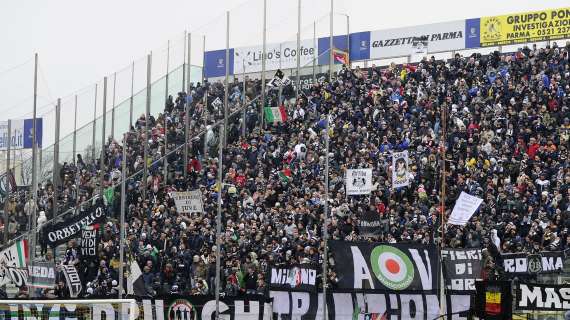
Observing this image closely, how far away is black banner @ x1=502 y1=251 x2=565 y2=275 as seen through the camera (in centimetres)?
2253

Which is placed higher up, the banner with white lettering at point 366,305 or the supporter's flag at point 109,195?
the supporter's flag at point 109,195

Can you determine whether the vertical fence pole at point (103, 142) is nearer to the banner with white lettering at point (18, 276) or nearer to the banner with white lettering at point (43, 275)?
the banner with white lettering at point (18, 276)

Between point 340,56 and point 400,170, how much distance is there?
60.5 ft

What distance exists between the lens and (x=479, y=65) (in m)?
37.2

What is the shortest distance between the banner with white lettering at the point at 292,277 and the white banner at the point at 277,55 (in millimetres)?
25266

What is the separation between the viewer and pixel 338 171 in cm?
3375

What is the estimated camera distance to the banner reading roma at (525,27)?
141 ft

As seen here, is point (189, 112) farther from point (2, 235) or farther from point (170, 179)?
point (2, 235)

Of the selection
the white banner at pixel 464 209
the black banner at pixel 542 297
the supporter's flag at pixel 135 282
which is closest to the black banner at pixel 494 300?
the black banner at pixel 542 297

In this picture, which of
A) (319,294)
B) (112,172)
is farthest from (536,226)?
(112,172)

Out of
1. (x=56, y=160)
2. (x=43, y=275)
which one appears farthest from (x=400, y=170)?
(x=56, y=160)

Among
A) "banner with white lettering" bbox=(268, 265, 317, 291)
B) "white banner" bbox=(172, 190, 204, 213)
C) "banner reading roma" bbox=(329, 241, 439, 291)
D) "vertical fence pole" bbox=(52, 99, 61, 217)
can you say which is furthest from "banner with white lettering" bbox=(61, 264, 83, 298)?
"banner reading roma" bbox=(329, 241, 439, 291)

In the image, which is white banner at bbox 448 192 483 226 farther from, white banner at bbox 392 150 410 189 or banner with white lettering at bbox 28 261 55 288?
banner with white lettering at bbox 28 261 55 288

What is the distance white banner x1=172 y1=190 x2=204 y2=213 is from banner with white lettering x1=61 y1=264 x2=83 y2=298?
3.98 meters
